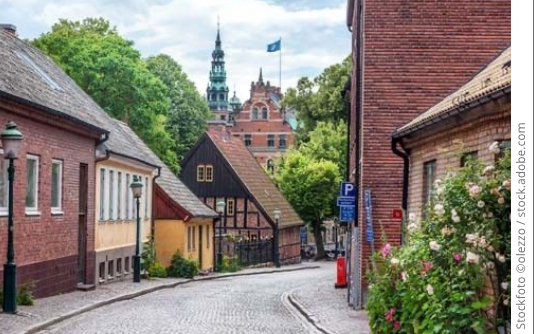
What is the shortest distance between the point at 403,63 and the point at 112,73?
33021mm

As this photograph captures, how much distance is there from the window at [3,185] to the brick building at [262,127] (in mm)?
100880

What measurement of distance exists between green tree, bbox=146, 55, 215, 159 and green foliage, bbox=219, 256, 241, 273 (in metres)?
28.3

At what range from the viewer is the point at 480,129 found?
52.4 feet

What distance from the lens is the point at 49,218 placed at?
2523 centimetres

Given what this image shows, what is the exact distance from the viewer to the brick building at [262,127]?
123 m

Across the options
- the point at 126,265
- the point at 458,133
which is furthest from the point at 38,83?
the point at 458,133

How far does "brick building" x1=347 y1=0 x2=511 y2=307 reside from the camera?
24.6m

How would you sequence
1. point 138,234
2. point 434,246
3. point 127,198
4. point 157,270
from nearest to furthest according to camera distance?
point 434,246, point 138,234, point 127,198, point 157,270

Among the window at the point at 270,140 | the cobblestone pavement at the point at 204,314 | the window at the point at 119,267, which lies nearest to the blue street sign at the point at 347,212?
the cobblestone pavement at the point at 204,314

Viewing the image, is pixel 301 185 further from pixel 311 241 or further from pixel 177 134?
pixel 311 241

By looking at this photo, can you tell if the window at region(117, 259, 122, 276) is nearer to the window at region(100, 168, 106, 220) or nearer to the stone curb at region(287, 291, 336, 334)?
the window at region(100, 168, 106, 220)

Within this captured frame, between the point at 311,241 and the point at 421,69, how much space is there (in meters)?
74.2

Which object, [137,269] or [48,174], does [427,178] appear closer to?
[48,174]

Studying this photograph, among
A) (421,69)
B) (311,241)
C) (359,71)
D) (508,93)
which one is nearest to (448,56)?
(421,69)
